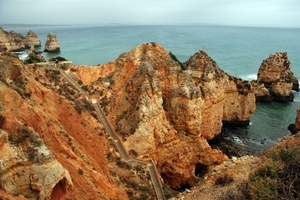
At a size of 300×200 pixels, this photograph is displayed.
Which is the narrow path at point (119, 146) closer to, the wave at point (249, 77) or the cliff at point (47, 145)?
the cliff at point (47, 145)

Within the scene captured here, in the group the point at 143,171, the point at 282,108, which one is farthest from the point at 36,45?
the point at 143,171

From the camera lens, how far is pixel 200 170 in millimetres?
29141

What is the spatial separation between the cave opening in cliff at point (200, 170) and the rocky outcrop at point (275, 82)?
31.7m

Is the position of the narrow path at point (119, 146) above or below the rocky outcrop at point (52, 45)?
below

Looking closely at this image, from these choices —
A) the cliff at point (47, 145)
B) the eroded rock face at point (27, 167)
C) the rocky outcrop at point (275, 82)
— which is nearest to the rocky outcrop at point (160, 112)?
the cliff at point (47, 145)

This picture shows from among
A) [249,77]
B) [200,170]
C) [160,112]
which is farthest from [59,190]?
[249,77]

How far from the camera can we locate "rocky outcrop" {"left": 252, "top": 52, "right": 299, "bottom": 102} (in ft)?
181

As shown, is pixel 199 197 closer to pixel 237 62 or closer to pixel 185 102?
pixel 185 102

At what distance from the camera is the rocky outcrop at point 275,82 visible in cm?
5528

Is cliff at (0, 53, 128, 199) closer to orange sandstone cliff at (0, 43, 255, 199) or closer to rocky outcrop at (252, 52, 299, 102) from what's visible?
orange sandstone cliff at (0, 43, 255, 199)

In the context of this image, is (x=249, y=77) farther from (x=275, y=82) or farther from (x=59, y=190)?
(x=59, y=190)

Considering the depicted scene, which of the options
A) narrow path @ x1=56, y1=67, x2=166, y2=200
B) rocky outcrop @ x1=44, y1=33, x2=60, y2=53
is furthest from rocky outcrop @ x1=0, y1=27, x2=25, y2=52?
narrow path @ x1=56, y1=67, x2=166, y2=200

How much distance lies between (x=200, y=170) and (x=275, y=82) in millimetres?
36003

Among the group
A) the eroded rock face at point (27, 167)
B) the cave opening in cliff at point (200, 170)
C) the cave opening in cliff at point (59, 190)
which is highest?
the eroded rock face at point (27, 167)
